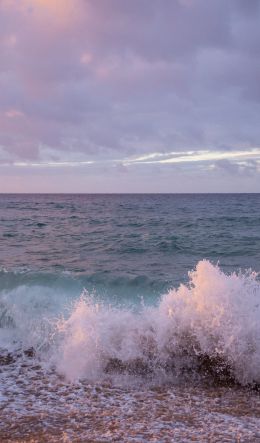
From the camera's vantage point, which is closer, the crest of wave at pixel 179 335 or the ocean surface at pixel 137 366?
the ocean surface at pixel 137 366

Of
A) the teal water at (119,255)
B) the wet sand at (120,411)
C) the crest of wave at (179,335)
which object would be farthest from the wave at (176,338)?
the teal water at (119,255)

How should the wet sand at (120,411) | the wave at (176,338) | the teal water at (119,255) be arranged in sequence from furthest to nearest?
the teal water at (119,255) → the wave at (176,338) → the wet sand at (120,411)

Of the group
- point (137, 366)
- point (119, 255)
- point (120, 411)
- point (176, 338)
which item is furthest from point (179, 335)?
point (119, 255)

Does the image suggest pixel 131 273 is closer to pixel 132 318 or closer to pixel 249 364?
pixel 132 318

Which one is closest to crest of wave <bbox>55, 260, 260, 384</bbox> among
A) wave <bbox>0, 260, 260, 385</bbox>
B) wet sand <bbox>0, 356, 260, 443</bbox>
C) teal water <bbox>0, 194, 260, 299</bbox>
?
wave <bbox>0, 260, 260, 385</bbox>

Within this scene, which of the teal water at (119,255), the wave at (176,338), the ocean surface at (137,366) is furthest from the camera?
the teal water at (119,255)

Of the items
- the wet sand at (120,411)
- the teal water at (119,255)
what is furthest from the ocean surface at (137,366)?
the teal water at (119,255)

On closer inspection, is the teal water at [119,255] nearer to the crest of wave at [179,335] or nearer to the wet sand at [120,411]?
the crest of wave at [179,335]

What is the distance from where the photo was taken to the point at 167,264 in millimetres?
13719

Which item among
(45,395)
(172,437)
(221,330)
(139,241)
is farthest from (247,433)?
(139,241)

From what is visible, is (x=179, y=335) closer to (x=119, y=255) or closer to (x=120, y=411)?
(x=120, y=411)

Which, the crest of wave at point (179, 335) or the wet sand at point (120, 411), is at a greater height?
the crest of wave at point (179, 335)

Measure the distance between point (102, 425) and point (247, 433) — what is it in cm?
133

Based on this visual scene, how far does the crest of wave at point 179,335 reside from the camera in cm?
553
